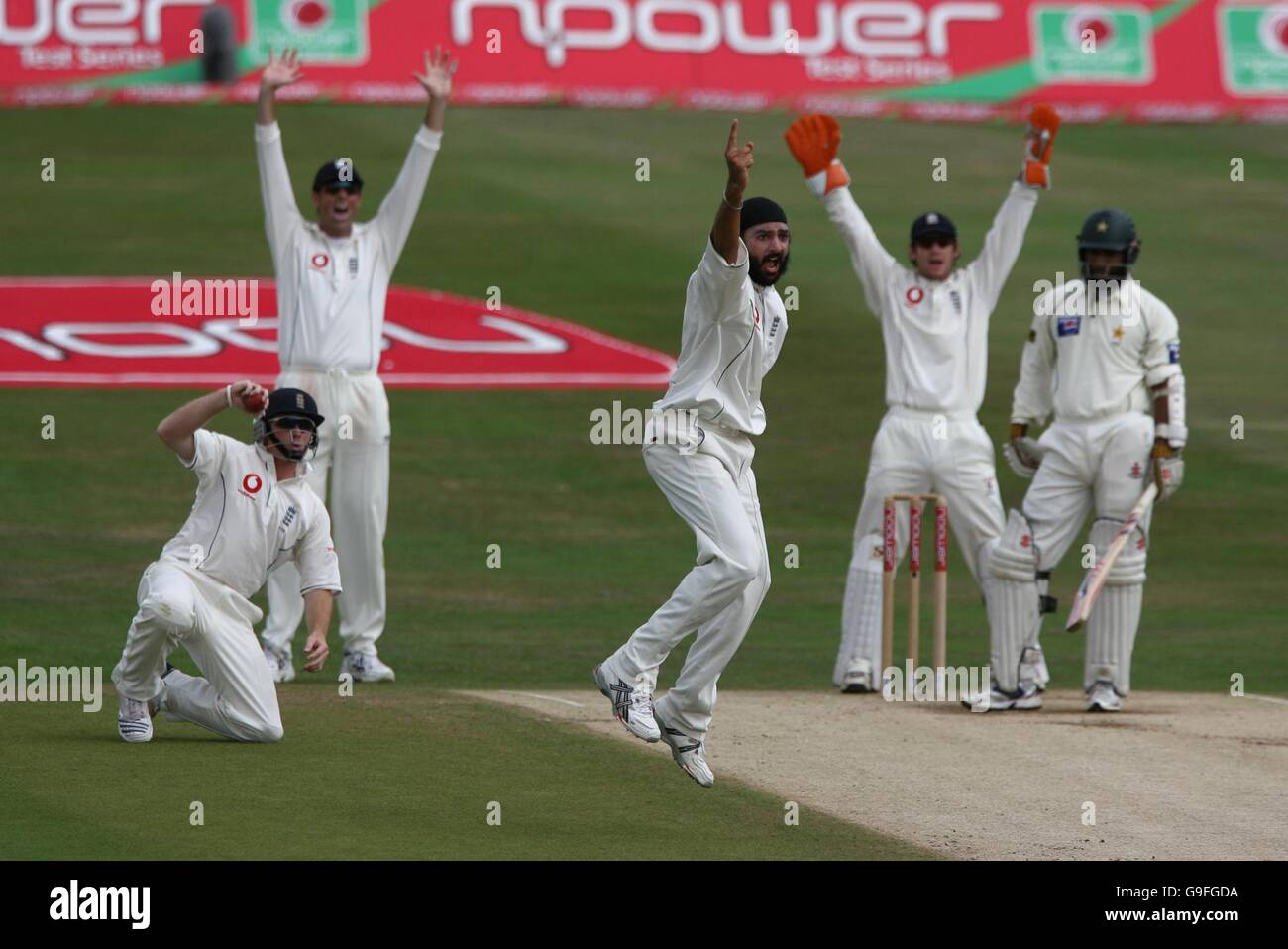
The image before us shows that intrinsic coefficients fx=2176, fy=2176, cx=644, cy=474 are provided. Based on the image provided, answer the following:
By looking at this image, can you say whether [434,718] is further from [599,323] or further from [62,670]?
[599,323]

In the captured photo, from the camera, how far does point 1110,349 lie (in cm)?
1054

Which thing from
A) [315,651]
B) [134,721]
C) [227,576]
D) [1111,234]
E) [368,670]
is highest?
[1111,234]

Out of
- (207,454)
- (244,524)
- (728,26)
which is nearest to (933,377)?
(244,524)

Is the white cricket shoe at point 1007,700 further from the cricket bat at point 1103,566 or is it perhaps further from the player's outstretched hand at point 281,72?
the player's outstretched hand at point 281,72

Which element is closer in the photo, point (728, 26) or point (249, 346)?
point (249, 346)

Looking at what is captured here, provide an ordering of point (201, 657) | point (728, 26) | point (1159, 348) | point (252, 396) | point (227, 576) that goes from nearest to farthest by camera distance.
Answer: point (252, 396), point (201, 657), point (227, 576), point (1159, 348), point (728, 26)

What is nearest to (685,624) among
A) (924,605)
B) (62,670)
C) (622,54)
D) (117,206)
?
(62,670)

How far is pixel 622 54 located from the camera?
24.7m

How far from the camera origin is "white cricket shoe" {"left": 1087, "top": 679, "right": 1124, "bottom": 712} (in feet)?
33.5

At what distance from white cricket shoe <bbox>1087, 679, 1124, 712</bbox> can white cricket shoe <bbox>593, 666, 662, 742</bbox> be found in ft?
9.76

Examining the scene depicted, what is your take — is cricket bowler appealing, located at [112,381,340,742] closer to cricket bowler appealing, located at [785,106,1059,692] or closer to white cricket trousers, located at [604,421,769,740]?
white cricket trousers, located at [604,421,769,740]

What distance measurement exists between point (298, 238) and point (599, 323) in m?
8.09

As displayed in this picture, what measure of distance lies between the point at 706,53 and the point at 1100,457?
1475 centimetres

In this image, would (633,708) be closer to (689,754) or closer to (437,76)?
(689,754)
